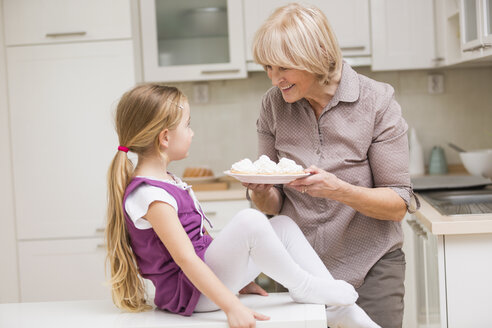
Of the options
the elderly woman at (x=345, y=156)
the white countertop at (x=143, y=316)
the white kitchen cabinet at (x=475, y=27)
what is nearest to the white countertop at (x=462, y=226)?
the elderly woman at (x=345, y=156)

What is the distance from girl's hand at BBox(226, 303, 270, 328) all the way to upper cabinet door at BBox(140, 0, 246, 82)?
6.41 feet

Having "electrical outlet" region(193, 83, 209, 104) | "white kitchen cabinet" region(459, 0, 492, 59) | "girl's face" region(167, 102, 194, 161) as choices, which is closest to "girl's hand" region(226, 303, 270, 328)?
"girl's face" region(167, 102, 194, 161)

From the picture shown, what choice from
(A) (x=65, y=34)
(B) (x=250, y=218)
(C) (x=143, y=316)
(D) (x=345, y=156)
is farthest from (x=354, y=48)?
(C) (x=143, y=316)

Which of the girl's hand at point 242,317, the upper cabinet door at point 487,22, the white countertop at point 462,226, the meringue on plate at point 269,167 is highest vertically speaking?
the upper cabinet door at point 487,22

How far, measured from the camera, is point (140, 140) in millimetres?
1482

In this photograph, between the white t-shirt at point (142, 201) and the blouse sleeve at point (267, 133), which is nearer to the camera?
the white t-shirt at point (142, 201)

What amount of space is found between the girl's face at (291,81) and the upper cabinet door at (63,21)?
1.52 metres

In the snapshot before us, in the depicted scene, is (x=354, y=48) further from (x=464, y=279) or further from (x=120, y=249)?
(x=120, y=249)

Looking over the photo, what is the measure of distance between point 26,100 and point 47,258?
2.47 feet

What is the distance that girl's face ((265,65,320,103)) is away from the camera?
1515 mm

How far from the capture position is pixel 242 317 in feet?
4.17

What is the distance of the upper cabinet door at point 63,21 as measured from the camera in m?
2.87

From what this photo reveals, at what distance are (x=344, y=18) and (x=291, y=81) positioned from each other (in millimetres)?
1639

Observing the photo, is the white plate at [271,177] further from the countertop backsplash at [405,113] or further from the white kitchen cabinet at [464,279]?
the countertop backsplash at [405,113]
